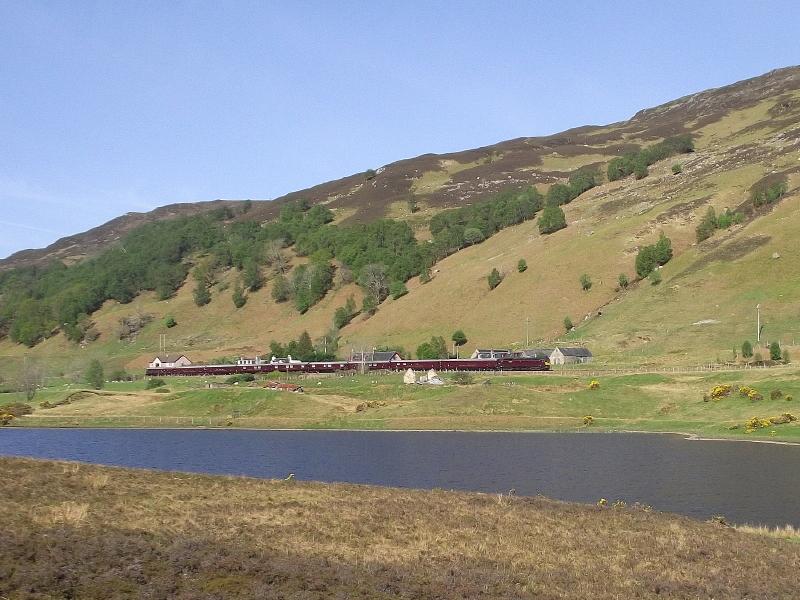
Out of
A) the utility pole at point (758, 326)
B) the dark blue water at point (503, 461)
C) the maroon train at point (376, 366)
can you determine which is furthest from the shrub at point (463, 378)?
the utility pole at point (758, 326)

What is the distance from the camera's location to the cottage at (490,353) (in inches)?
5253

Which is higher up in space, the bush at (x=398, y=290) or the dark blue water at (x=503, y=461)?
the bush at (x=398, y=290)

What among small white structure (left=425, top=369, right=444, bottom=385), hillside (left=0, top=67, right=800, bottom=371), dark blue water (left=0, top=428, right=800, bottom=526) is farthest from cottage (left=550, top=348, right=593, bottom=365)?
dark blue water (left=0, top=428, right=800, bottom=526)

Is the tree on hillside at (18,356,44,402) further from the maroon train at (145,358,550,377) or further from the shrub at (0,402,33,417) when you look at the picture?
the maroon train at (145,358,550,377)

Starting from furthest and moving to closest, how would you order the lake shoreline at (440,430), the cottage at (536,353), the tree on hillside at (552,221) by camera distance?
the tree on hillside at (552,221), the cottage at (536,353), the lake shoreline at (440,430)

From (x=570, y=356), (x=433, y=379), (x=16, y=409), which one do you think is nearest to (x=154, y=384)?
(x=16, y=409)

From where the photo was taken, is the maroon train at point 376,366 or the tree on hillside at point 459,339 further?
the tree on hillside at point 459,339

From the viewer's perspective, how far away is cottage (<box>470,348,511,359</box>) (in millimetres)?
133425

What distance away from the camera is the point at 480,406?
102000mm

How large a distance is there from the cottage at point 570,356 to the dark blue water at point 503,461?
38.6 metres

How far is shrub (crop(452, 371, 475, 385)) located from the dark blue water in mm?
22324

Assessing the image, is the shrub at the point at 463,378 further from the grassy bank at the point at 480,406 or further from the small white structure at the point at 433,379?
the small white structure at the point at 433,379

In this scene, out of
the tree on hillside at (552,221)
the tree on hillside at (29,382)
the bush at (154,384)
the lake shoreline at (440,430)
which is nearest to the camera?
the lake shoreline at (440,430)

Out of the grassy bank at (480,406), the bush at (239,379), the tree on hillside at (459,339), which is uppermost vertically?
the tree on hillside at (459,339)
